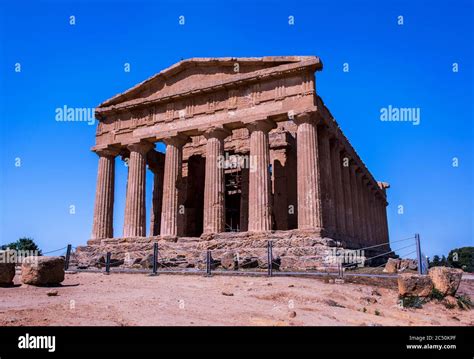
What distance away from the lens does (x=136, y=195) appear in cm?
2467

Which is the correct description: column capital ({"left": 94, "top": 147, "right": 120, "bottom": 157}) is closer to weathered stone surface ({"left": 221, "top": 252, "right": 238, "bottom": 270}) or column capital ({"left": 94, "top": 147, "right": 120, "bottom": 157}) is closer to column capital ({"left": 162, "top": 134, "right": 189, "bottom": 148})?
column capital ({"left": 162, "top": 134, "right": 189, "bottom": 148})

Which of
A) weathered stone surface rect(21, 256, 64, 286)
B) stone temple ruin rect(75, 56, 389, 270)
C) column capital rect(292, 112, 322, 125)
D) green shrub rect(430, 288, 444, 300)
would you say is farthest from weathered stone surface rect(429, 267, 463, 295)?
column capital rect(292, 112, 322, 125)

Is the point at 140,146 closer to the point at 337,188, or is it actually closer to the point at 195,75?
the point at 195,75

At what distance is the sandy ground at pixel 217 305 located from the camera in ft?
23.2

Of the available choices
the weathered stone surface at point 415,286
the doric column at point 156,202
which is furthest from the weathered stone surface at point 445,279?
the doric column at point 156,202

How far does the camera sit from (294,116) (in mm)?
20672

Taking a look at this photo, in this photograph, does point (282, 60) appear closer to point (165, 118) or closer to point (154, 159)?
point (165, 118)

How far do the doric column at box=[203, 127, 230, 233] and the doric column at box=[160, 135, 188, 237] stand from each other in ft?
6.90

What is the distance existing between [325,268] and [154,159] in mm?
18008

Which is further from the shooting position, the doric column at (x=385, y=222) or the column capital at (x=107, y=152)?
the doric column at (x=385, y=222)

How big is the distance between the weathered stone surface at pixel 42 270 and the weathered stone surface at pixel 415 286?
9.46m

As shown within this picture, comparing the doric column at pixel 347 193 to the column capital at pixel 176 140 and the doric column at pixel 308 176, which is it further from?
the column capital at pixel 176 140

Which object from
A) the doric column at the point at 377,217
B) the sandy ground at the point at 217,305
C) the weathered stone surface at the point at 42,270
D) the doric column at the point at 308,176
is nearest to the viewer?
Answer: the sandy ground at the point at 217,305

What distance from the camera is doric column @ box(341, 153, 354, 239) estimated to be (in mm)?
25558
